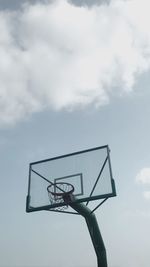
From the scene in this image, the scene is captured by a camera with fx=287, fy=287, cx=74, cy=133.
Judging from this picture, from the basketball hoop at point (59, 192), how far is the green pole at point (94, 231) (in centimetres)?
40

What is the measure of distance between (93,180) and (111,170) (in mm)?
689

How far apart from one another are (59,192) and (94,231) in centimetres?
172

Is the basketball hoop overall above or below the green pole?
above

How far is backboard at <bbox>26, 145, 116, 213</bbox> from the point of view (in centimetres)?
930

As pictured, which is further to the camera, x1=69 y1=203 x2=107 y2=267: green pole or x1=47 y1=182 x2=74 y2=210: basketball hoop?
x1=47 y1=182 x2=74 y2=210: basketball hoop

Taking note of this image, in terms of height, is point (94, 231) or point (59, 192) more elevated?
point (59, 192)

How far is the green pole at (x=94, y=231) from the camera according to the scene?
29.2ft

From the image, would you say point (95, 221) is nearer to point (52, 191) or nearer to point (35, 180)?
point (52, 191)

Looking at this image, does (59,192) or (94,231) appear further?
(59,192)

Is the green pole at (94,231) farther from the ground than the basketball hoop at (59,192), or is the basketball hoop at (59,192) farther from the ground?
the basketball hoop at (59,192)

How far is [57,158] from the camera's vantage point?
1055 cm

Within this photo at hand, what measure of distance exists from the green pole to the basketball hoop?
0.40m

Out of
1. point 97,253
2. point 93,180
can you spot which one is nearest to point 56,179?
point 93,180

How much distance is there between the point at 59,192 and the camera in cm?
977
